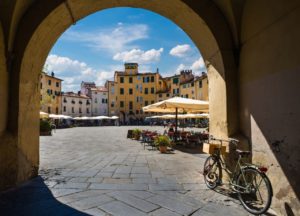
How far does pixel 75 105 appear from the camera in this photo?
7194 cm

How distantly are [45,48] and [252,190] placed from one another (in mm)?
5422

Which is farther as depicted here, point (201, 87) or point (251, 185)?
point (201, 87)

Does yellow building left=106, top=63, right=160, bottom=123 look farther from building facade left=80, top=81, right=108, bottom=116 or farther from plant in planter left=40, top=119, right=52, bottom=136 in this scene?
plant in planter left=40, top=119, right=52, bottom=136

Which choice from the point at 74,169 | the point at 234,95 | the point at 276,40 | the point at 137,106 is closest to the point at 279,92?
the point at 276,40

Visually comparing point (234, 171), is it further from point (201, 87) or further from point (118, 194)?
point (201, 87)

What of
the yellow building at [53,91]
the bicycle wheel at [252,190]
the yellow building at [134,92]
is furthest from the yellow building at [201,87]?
the bicycle wheel at [252,190]

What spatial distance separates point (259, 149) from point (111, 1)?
15.0 ft

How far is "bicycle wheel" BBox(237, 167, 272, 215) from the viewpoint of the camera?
3.98 meters

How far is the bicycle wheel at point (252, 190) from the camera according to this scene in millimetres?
3982

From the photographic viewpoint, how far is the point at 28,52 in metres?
5.47

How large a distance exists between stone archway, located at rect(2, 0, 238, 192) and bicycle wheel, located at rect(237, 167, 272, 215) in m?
1.10

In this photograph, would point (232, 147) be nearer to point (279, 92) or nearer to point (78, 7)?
point (279, 92)

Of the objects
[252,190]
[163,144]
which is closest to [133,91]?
[163,144]

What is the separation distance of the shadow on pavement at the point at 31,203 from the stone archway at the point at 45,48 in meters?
0.47
